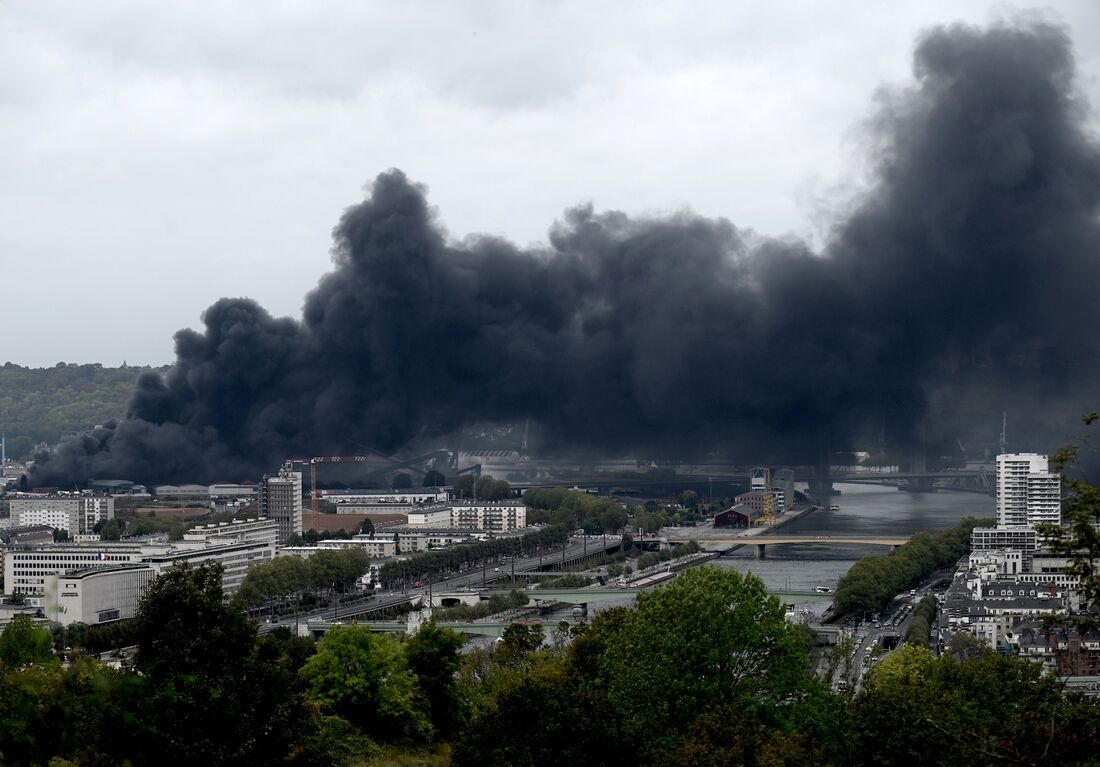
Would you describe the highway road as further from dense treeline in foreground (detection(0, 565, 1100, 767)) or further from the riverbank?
dense treeline in foreground (detection(0, 565, 1100, 767))

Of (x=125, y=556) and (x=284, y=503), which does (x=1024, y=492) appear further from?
(x=125, y=556)

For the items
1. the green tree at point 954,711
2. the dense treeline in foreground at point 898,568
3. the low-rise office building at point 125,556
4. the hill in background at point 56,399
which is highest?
the hill in background at point 56,399

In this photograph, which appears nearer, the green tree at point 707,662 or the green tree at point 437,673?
the green tree at point 707,662

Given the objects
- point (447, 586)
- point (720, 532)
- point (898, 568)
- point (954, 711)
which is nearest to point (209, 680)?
point (954, 711)

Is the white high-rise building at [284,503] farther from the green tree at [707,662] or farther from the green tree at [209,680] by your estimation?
the green tree at [209,680]

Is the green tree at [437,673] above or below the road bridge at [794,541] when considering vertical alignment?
above

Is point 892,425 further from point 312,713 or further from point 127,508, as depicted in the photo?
point 312,713

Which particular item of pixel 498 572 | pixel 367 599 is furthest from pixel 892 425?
pixel 367 599

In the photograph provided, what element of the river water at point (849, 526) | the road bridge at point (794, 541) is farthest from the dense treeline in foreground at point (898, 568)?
the river water at point (849, 526)
